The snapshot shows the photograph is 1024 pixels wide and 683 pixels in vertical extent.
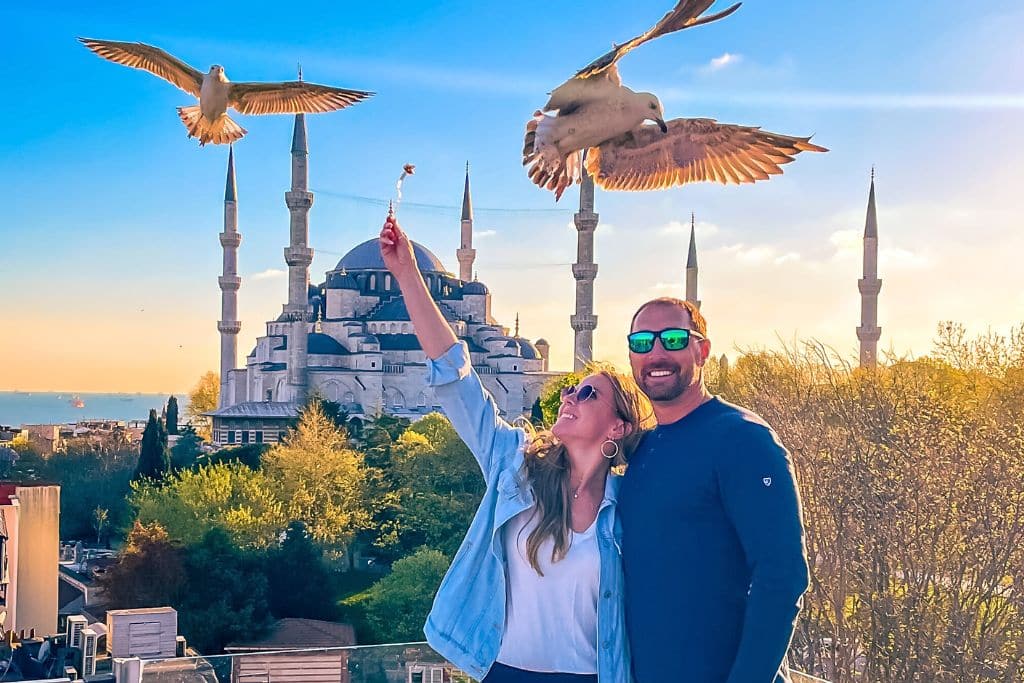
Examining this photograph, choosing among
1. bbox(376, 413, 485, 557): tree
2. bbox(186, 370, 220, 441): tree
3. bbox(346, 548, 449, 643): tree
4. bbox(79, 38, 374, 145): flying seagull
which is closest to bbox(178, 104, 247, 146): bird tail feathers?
bbox(79, 38, 374, 145): flying seagull

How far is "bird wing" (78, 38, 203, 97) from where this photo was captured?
363 cm

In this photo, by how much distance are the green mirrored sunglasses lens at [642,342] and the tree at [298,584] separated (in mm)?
15187

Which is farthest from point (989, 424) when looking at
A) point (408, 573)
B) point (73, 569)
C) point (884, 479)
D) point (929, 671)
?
point (73, 569)

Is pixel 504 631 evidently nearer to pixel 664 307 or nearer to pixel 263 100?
pixel 664 307

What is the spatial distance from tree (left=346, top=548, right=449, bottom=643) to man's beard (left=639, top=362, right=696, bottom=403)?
1320 centimetres

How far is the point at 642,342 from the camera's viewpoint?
2.09m

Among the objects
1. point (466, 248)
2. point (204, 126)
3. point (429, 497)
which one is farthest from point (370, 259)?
point (204, 126)

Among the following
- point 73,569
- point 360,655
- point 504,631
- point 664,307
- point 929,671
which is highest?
point 664,307

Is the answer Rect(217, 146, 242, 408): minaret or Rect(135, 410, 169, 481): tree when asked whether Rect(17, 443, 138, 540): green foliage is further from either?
Rect(217, 146, 242, 408): minaret

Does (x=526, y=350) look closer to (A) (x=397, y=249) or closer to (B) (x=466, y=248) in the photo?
(B) (x=466, y=248)

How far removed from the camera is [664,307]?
211 cm

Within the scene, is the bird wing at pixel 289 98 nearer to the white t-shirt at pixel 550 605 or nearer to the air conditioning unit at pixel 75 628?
the white t-shirt at pixel 550 605

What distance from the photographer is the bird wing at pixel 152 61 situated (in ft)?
11.9

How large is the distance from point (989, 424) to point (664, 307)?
944cm
